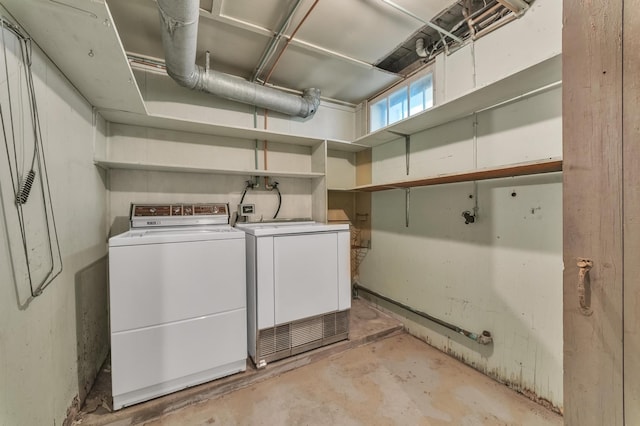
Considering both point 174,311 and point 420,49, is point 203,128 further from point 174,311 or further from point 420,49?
point 420,49

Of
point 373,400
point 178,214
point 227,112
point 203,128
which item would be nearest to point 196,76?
point 203,128

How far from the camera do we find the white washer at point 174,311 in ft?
4.78

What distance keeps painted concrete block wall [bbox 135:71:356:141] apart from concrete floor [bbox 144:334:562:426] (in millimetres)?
2299

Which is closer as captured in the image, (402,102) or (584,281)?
(584,281)

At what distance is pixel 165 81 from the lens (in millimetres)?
2264

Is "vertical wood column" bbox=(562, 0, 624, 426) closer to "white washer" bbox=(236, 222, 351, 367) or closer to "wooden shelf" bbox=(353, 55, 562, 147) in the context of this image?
"wooden shelf" bbox=(353, 55, 562, 147)

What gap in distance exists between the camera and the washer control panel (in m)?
1.98

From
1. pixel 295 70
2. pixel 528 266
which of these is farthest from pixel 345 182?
pixel 528 266

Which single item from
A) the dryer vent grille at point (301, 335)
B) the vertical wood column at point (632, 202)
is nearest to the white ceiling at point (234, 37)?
the vertical wood column at point (632, 202)

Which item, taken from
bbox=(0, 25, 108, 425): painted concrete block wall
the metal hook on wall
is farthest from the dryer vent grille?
the metal hook on wall

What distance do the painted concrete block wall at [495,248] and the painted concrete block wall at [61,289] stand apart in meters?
2.55

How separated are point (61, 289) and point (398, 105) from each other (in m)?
3.04

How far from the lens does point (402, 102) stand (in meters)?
2.65

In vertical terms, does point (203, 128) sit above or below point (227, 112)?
below
